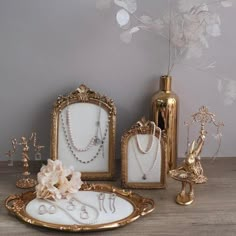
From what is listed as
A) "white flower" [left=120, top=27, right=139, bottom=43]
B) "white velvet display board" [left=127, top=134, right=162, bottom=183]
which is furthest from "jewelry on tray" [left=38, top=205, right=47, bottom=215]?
"white flower" [left=120, top=27, right=139, bottom=43]

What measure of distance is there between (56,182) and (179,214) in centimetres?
28

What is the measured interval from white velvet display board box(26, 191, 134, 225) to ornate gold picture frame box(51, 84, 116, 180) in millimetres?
119

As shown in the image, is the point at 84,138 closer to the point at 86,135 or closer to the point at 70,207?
the point at 86,135

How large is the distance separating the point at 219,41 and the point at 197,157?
13.9 inches

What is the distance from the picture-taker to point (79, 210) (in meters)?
0.96

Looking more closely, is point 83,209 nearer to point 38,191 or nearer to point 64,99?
point 38,191

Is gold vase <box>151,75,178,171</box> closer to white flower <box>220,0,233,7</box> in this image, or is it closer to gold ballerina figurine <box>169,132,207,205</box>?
gold ballerina figurine <box>169,132,207,205</box>

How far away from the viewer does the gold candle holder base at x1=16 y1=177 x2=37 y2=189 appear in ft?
3.58

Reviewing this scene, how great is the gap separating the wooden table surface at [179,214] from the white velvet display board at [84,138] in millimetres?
135

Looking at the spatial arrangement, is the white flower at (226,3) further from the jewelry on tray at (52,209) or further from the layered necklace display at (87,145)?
the jewelry on tray at (52,209)

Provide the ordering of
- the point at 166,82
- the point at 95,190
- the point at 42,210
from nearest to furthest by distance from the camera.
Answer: the point at 42,210 < the point at 95,190 < the point at 166,82

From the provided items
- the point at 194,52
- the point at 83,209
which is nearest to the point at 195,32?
the point at 194,52

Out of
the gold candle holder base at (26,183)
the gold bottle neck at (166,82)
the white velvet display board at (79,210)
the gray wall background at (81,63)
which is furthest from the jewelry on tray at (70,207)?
the gold bottle neck at (166,82)

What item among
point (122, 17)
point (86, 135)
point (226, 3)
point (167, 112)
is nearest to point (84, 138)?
point (86, 135)
